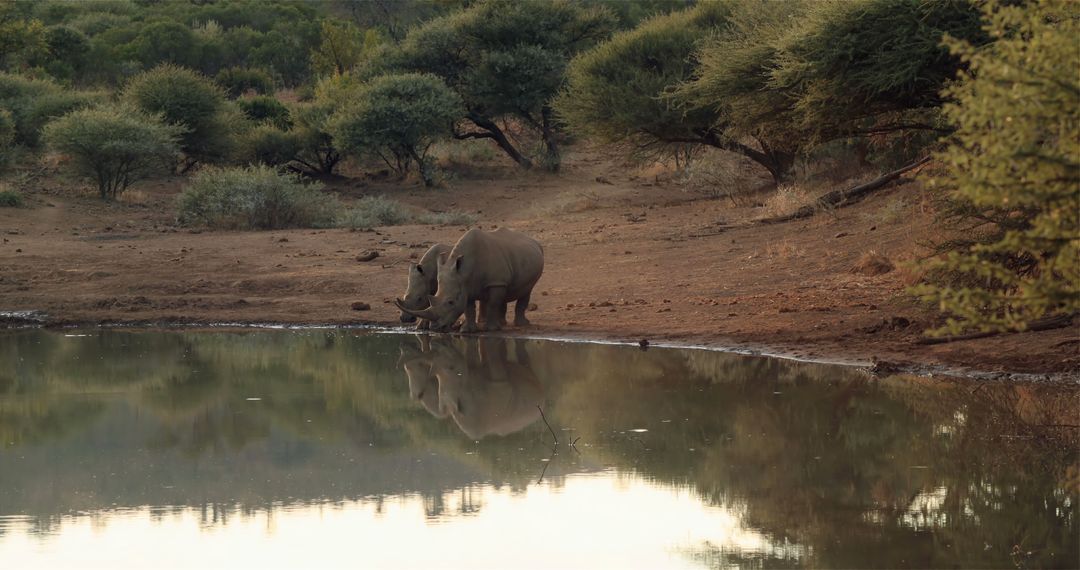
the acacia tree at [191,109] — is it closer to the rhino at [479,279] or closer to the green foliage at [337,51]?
the green foliage at [337,51]

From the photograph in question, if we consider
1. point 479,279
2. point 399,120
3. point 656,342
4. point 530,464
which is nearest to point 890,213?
point 656,342

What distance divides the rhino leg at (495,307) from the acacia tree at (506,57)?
65.1 ft

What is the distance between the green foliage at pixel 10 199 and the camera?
25697 millimetres

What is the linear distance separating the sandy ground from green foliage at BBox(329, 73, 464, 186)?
6.49 m

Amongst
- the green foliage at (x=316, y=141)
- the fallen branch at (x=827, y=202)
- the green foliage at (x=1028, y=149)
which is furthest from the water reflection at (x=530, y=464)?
the green foliage at (x=316, y=141)

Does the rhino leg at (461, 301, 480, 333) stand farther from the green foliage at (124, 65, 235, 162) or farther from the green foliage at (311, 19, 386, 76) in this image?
the green foliage at (311, 19, 386, 76)

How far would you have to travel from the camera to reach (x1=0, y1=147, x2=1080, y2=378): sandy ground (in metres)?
14.2

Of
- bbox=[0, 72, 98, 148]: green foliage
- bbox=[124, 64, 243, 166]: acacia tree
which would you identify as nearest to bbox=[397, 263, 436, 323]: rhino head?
bbox=[0, 72, 98, 148]: green foliage

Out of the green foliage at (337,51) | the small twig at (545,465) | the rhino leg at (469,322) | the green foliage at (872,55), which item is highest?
the green foliage at (337,51)

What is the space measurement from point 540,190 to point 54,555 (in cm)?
2594

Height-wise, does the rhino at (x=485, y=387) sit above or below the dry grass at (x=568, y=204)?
below

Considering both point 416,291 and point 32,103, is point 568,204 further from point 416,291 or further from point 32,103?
point 32,103

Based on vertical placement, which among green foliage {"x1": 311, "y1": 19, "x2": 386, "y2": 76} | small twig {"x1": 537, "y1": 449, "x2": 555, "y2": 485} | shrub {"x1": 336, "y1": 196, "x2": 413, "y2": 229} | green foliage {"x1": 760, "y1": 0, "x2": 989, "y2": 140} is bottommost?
small twig {"x1": 537, "y1": 449, "x2": 555, "y2": 485}

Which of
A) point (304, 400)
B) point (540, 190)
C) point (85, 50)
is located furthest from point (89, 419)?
point (85, 50)
